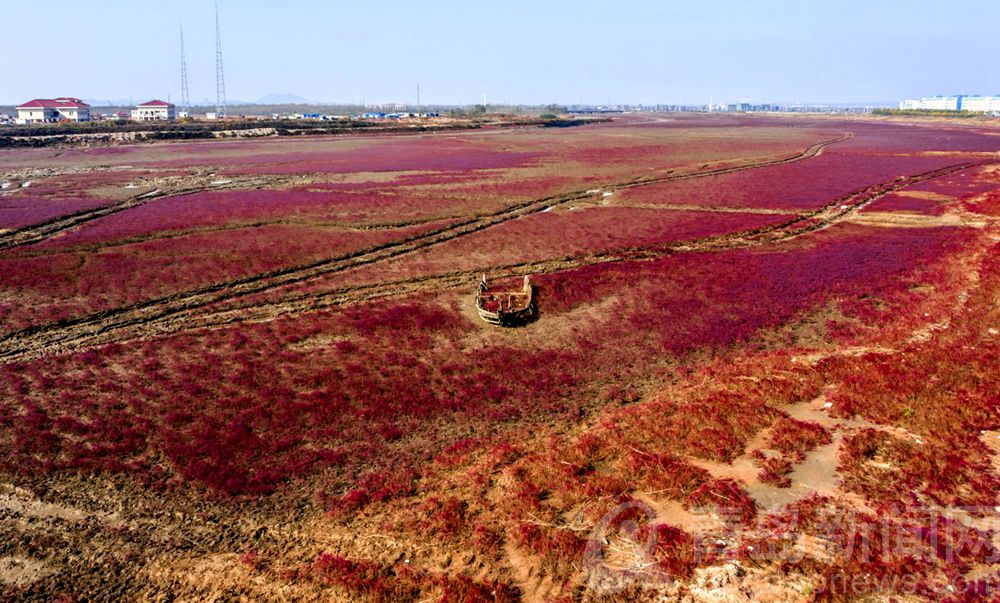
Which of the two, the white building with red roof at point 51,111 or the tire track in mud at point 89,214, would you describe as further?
the white building with red roof at point 51,111

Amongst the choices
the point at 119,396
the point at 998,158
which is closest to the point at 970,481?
the point at 119,396

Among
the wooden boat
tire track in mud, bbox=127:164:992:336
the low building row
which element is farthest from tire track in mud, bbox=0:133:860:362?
the low building row

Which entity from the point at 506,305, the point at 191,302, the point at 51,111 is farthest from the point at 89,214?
the point at 51,111

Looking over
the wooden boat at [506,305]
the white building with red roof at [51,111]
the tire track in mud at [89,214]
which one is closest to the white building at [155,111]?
the white building with red roof at [51,111]

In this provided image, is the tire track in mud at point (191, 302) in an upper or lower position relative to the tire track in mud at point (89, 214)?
lower

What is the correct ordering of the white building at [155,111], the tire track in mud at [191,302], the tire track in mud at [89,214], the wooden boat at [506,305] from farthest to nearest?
the white building at [155,111], the tire track in mud at [89,214], the wooden boat at [506,305], the tire track in mud at [191,302]

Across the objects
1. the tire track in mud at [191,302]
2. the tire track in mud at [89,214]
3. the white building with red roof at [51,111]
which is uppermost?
the white building with red roof at [51,111]

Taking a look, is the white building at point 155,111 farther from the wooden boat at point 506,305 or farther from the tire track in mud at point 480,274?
the wooden boat at point 506,305

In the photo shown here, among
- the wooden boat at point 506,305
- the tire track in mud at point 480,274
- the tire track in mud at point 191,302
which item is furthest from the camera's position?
the tire track in mud at point 480,274
